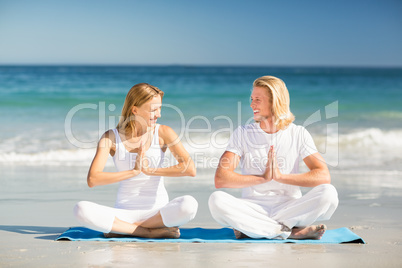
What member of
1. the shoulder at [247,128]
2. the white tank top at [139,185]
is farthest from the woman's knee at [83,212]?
the shoulder at [247,128]

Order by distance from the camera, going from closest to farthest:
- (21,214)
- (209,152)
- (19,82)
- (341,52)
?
(21,214), (209,152), (19,82), (341,52)

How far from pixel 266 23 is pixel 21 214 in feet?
101

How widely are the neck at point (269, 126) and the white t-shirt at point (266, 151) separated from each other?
0.10ft

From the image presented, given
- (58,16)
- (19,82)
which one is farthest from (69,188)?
(58,16)

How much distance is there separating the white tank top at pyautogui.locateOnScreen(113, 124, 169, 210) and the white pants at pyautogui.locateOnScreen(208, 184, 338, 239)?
1.60 feet

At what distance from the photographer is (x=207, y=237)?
4754mm

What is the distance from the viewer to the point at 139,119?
4.90 m

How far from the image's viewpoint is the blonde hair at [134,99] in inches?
189

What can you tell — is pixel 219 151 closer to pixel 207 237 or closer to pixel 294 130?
pixel 294 130

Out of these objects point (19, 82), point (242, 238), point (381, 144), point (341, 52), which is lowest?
point (242, 238)

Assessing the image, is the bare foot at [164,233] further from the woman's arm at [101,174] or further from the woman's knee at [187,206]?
the woman's arm at [101,174]

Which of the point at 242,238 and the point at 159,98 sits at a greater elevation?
the point at 159,98

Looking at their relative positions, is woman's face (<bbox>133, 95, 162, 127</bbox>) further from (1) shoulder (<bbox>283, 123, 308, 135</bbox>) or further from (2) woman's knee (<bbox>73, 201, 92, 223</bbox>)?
(1) shoulder (<bbox>283, 123, 308, 135</bbox>)

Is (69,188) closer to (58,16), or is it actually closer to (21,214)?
(21,214)
